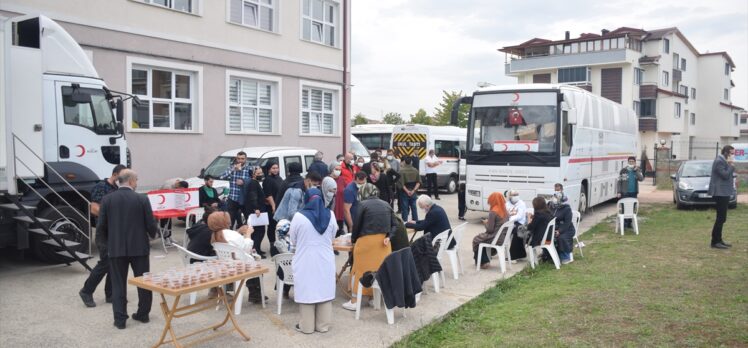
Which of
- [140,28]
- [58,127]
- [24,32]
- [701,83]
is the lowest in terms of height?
[58,127]

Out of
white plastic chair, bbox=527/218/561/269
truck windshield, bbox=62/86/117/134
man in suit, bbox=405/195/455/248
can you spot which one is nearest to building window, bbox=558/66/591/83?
white plastic chair, bbox=527/218/561/269

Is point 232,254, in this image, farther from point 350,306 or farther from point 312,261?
point 350,306

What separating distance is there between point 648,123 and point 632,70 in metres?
5.12

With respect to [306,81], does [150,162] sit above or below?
below

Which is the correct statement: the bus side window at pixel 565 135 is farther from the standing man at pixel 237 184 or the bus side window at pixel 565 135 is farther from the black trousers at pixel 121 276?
the black trousers at pixel 121 276

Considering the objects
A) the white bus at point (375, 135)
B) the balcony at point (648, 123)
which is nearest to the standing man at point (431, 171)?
the white bus at point (375, 135)

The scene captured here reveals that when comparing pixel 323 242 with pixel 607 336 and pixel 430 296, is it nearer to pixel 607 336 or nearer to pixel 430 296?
pixel 430 296

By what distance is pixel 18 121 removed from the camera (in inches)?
334

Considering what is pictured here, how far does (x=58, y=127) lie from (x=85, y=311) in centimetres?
377

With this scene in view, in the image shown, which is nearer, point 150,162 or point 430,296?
point 430,296

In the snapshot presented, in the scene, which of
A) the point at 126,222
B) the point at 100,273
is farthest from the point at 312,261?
the point at 100,273

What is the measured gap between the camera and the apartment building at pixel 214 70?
13727 millimetres

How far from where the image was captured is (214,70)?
53.3 ft

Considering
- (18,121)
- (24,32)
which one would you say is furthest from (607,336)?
(24,32)
